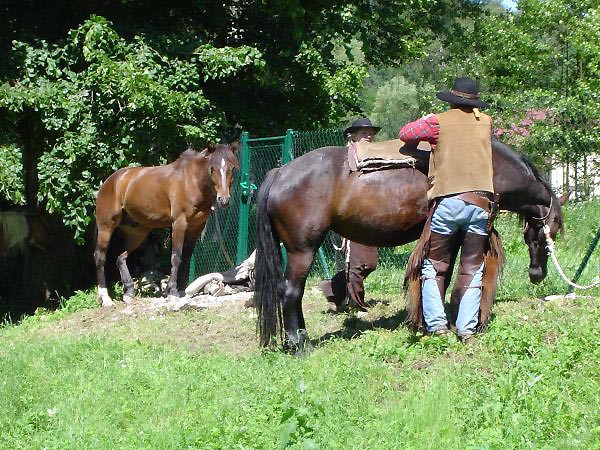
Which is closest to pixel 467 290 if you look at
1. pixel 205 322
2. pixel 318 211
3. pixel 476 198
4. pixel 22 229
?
pixel 476 198

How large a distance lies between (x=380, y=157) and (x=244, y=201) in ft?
17.2

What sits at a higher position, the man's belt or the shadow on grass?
the man's belt

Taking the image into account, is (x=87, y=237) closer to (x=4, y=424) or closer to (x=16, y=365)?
(x=16, y=365)

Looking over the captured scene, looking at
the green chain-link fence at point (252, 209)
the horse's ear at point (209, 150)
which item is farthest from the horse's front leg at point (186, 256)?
the horse's ear at point (209, 150)

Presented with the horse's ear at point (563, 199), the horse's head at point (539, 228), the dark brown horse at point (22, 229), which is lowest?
the dark brown horse at point (22, 229)

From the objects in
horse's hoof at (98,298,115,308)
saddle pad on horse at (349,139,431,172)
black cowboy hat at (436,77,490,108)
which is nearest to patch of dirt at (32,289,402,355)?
horse's hoof at (98,298,115,308)

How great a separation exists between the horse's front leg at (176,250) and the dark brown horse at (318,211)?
4.62 metres

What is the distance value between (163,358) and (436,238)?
2827 mm

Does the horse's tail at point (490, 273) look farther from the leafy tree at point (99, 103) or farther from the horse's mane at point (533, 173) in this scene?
the leafy tree at point (99, 103)

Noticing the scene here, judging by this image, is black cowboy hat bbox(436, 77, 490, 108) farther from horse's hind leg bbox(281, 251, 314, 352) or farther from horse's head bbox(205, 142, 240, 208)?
horse's head bbox(205, 142, 240, 208)

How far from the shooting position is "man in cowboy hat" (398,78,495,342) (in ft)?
23.1

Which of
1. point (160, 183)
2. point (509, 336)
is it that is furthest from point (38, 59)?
point (509, 336)

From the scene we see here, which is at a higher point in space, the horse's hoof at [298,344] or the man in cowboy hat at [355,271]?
the man in cowboy hat at [355,271]

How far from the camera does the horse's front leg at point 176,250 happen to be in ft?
39.9
